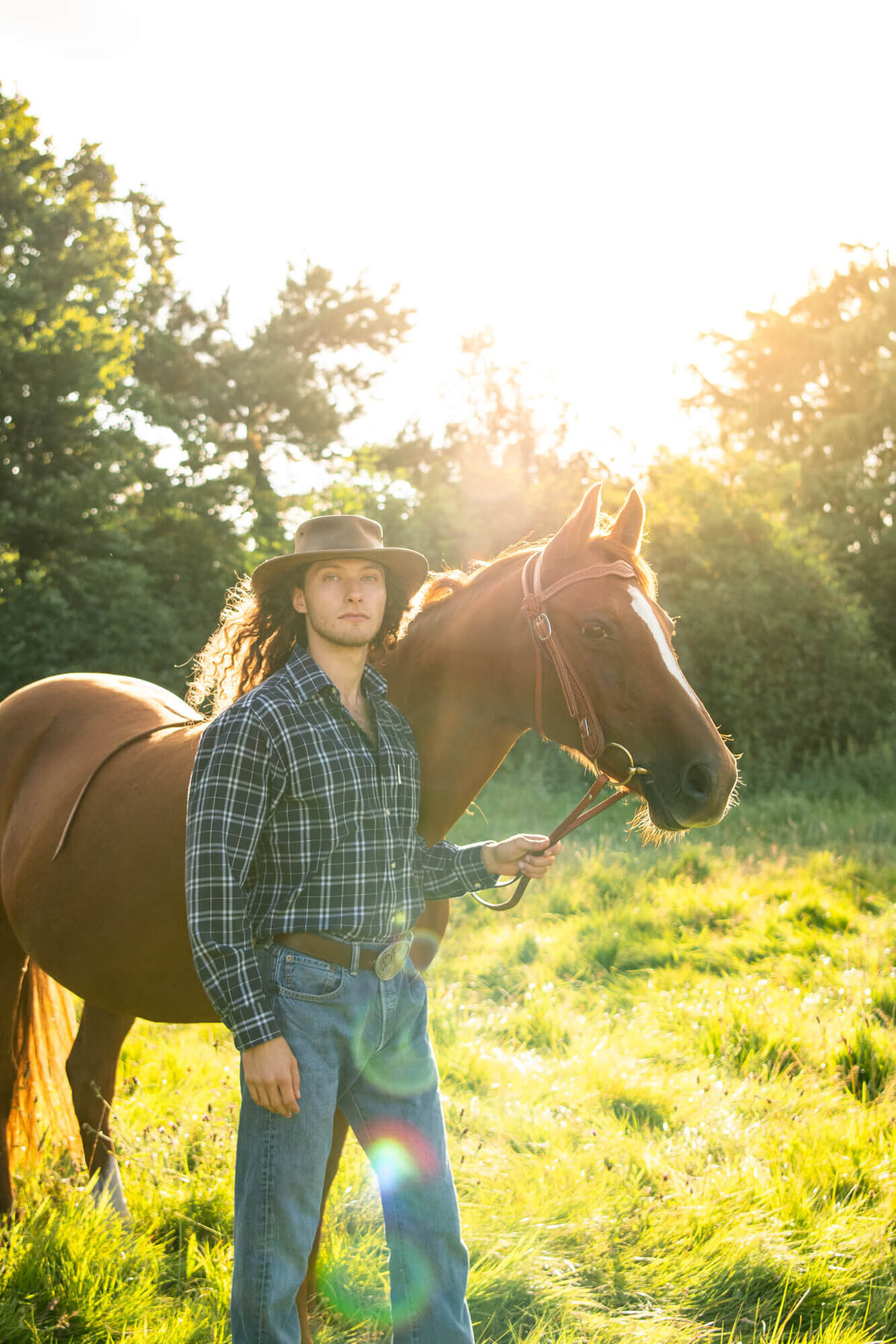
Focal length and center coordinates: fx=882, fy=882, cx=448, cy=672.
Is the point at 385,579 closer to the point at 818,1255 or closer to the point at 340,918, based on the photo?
the point at 340,918

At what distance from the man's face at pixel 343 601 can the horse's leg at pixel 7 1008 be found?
1.99m

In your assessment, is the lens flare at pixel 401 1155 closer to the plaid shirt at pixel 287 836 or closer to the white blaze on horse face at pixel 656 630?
the plaid shirt at pixel 287 836

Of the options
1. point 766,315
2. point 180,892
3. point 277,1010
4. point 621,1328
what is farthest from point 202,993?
point 766,315

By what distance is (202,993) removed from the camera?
248 cm

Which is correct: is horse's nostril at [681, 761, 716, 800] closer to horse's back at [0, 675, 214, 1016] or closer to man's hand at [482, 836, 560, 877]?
man's hand at [482, 836, 560, 877]

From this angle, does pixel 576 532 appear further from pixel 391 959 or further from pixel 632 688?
pixel 391 959

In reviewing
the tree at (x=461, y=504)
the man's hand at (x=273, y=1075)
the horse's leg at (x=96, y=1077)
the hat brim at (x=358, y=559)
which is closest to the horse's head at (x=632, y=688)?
the hat brim at (x=358, y=559)

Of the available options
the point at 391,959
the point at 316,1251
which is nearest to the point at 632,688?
the point at 391,959

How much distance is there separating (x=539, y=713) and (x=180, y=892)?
1.09 m

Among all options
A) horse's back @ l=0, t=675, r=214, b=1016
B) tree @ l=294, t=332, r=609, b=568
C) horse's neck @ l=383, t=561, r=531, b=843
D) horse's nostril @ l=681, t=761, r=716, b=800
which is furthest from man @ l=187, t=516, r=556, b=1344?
tree @ l=294, t=332, r=609, b=568

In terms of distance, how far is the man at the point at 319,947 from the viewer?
1.73 m

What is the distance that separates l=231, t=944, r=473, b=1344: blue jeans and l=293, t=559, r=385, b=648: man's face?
0.71m

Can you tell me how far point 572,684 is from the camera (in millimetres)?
2229

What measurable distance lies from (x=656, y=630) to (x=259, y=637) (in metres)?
1.05
